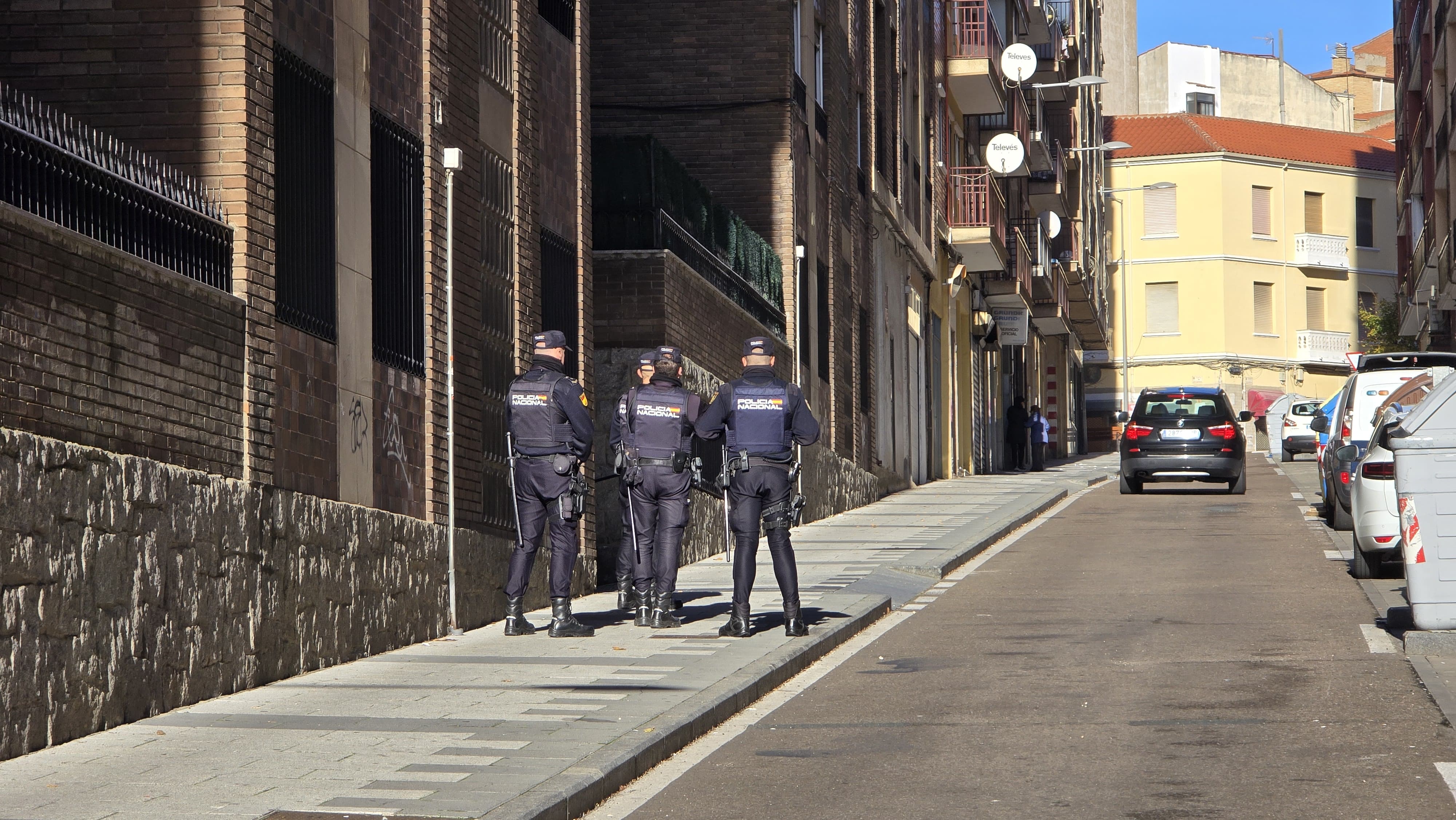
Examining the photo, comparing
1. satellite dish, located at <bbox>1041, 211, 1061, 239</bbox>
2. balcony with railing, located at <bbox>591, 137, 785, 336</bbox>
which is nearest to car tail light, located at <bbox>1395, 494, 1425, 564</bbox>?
balcony with railing, located at <bbox>591, 137, 785, 336</bbox>

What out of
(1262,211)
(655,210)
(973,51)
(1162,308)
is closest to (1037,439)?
(973,51)

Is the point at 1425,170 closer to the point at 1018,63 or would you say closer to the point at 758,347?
the point at 1018,63

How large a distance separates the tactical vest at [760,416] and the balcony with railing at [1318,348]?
64308mm

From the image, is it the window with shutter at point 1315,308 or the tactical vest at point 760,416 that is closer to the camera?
the tactical vest at point 760,416

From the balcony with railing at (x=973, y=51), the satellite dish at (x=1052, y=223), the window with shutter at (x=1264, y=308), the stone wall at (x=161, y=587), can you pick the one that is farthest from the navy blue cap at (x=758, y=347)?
the window with shutter at (x=1264, y=308)

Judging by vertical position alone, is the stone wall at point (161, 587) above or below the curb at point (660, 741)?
above

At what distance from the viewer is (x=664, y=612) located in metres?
12.8

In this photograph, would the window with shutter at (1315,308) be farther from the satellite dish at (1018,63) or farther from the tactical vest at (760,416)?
the tactical vest at (760,416)

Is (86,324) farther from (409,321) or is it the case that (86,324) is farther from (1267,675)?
(1267,675)

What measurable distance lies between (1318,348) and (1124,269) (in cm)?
779

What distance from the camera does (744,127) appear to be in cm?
2425

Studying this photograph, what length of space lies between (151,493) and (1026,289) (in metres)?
39.1

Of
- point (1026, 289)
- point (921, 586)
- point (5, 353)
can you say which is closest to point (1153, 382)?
point (1026, 289)

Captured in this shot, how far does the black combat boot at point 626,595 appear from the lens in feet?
46.4
